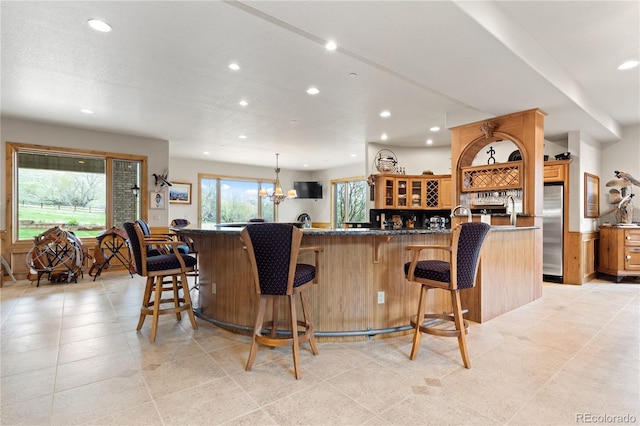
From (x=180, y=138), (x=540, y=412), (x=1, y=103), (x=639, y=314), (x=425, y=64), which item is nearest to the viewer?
(x=540, y=412)

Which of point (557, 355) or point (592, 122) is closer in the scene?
point (557, 355)

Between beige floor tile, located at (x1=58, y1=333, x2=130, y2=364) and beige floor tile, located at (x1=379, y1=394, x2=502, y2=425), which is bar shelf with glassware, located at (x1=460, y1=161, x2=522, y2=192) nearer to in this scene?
beige floor tile, located at (x1=379, y1=394, x2=502, y2=425)

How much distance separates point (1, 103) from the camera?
15.0 feet

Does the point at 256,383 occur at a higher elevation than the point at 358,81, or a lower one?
lower

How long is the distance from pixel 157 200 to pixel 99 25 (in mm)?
4527

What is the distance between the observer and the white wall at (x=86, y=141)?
17.6 ft

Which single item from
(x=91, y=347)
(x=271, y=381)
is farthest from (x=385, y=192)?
(x=91, y=347)

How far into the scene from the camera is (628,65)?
3.48 m

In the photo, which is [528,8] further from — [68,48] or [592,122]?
[68,48]

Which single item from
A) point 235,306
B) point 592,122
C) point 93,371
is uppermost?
point 592,122

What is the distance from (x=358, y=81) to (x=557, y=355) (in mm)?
3243

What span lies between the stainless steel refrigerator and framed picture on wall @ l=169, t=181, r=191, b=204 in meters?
8.29

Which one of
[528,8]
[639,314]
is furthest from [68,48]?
[639,314]

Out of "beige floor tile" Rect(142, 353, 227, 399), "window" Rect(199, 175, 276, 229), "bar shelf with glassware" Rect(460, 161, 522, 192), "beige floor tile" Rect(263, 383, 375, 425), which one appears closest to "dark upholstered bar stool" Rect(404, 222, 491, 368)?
"beige floor tile" Rect(263, 383, 375, 425)
